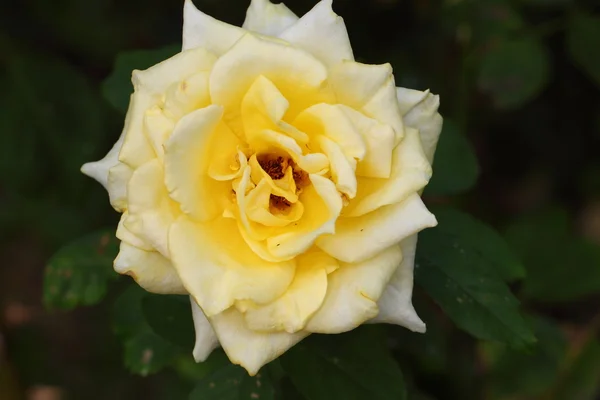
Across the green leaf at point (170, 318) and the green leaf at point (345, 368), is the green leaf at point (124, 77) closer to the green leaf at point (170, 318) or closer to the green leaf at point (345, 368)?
the green leaf at point (170, 318)

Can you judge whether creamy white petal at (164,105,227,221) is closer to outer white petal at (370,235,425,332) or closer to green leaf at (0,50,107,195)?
outer white petal at (370,235,425,332)

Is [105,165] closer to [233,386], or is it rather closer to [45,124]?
[233,386]

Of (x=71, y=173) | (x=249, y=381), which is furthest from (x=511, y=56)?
(x=71, y=173)

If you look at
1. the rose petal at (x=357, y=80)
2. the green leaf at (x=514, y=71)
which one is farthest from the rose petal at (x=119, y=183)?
the green leaf at (x=514, y=71)

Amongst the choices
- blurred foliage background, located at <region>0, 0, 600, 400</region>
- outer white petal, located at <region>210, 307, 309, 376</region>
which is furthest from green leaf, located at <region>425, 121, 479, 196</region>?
outer white petal, located at <region>210, 307, 309, 376</region>

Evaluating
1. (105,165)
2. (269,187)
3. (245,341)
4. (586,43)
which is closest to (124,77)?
(105,165)
